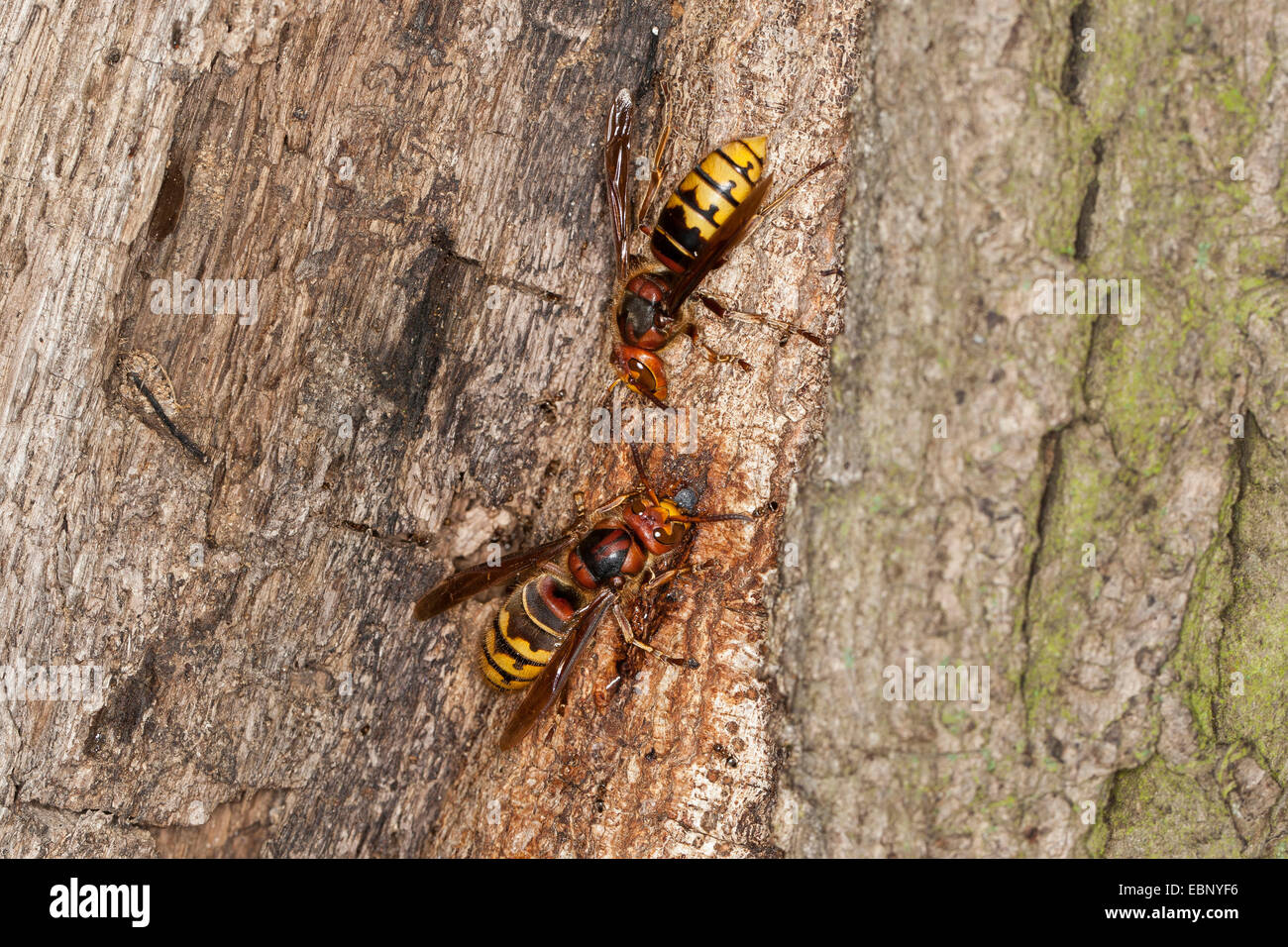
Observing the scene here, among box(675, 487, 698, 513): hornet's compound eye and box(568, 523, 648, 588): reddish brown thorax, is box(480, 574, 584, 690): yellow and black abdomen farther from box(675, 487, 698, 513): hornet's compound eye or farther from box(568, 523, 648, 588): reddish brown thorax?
box(675, 487, 698, 513): hornet's compound eye

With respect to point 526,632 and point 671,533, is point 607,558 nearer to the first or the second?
point 671,533

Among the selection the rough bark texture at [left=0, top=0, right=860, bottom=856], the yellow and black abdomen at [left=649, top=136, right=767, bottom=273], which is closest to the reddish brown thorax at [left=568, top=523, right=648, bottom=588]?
the rough bark texture at [left=0, top=0, right=860, bottom=856]

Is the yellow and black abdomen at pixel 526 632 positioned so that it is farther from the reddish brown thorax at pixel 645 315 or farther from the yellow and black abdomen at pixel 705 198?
the yellow and black abdomen at pixel 705 198

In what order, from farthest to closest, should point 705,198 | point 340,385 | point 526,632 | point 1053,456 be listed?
point 526,632 → point 340,385 → point 705,198 → point 1053,456

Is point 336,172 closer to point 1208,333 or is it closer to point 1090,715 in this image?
point 1208,333

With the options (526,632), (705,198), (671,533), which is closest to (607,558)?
(671,533)
